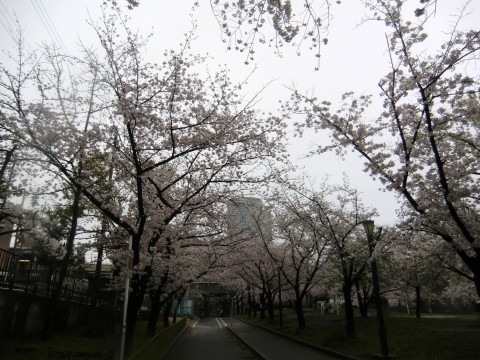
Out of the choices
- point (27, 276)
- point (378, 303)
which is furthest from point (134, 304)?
point (378, 303)

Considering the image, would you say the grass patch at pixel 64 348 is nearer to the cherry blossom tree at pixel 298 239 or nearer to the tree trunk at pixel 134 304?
the tree trunk at pixel 134 304

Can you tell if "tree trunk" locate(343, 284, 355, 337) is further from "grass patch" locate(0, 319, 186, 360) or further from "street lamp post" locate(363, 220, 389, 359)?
"grass patch" locate(0, 319, 186, 360)

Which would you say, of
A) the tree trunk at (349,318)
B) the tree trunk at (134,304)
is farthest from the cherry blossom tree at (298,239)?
the tree trunk at (134,304)

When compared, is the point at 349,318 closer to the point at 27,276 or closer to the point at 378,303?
the point at 378,303

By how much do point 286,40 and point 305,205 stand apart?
52.2 feet

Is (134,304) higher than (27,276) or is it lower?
lower

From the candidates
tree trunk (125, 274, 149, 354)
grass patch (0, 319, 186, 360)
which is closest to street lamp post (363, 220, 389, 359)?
tree trunk (125, 274, 149, 354)

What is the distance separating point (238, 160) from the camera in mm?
12242

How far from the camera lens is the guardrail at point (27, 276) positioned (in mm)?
10797

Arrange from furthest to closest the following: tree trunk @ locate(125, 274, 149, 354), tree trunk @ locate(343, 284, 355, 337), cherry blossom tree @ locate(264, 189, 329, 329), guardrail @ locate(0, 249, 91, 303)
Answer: cherry blossom tree @ locate(264, 189, 329, 329) < tree trunk @ locate(343, 284, 355, 337) < guardrail @ locate(0, 249, 91, 303) < tree trunk @ locate(125, 274, 149, 354)

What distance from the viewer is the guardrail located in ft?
35.4

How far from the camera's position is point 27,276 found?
1202 centimetres

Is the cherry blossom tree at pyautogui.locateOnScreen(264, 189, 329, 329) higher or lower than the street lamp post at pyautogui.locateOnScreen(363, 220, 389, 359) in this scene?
higher

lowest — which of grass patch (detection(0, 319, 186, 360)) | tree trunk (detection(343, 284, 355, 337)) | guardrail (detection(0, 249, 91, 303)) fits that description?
grass patch (detection(0, 319, 186, 360))
